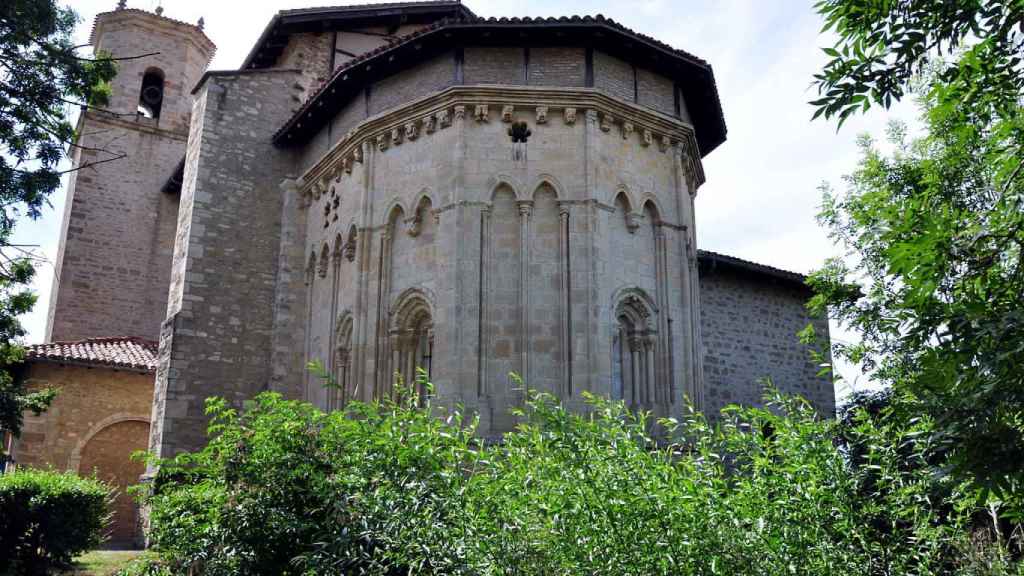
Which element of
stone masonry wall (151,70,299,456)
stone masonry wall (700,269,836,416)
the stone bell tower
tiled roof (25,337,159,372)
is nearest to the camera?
stone masonry wall (151,70,299,456)

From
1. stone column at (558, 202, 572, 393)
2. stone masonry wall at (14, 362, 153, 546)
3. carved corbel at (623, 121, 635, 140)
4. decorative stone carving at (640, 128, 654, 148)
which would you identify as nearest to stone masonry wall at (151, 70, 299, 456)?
stone masonry wall at (14, 362, 153, 546)

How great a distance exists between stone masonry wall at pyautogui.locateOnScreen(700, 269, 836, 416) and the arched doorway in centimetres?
1255

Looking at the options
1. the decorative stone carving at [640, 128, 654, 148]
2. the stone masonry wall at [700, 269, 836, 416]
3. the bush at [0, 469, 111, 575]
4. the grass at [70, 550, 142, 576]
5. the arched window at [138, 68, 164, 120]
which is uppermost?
the arched window at [138, 68, 164, 120]

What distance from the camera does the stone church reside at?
38.4 ft

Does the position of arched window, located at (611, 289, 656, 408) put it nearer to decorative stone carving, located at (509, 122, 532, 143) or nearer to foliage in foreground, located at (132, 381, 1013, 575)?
decorative stone carving, located at (509, 122, 532, 143)

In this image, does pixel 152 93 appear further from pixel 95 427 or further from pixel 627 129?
pixel 627 129

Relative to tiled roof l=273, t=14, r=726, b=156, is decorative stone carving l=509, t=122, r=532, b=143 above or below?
below

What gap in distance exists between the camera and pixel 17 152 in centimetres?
1127

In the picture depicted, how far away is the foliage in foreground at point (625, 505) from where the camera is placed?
195 inches

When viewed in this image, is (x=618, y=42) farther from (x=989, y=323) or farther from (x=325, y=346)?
(x=989, y=323)

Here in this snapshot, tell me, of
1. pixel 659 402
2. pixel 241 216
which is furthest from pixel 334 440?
pixel 241 216

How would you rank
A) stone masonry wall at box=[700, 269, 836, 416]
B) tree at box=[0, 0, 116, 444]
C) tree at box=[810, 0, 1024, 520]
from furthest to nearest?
stone masonry wall at box=[700, 269, 836, 416]
tree at box=[0, 0, 116, 444]
tree at box=[810, 0, 1024, 520]

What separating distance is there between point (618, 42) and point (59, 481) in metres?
10.7

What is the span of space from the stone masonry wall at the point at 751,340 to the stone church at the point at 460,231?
48 millimetres
